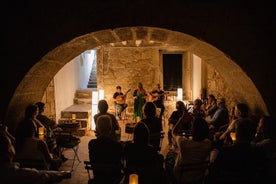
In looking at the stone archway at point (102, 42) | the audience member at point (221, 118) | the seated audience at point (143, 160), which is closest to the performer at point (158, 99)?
the audience member at point (221, 118)

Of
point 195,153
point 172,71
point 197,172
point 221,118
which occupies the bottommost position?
point 197,172

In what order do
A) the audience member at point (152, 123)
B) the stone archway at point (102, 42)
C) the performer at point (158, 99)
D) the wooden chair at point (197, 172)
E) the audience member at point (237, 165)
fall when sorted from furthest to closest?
the performer at point (158, 99), the audience member at point (152, 123), the stone archway at point (102, 42), the wooden chair at point (197, 172), the audience member at point (237, 165)

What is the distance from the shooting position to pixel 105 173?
3365 mm

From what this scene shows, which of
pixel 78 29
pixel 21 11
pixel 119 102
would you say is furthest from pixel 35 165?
pixel 119 102

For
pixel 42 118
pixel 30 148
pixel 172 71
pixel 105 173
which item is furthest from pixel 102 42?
pixel 172 71

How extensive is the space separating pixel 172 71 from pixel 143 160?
9.14 m

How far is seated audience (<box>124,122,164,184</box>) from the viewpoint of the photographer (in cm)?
313

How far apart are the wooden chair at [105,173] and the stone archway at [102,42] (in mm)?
2048

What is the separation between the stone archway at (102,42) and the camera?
443 cm

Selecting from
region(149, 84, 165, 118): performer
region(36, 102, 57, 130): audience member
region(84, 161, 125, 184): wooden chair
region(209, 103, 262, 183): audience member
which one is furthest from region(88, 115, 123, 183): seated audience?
region(149, 84, 165, 118): performer

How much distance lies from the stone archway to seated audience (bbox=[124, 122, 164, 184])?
189 cm

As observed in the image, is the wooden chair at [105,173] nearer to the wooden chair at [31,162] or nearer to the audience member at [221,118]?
the wooden chair at [31,162]

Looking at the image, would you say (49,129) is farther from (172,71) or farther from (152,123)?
(172,71)

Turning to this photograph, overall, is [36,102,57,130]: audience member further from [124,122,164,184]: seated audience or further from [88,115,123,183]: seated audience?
[124,122,164,184]: seated audience
